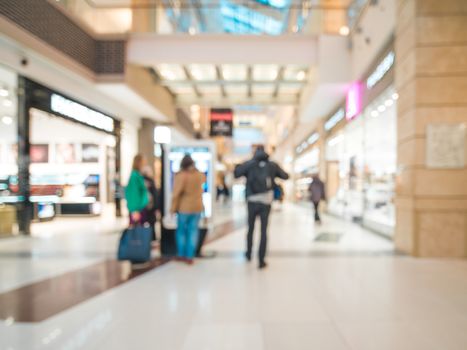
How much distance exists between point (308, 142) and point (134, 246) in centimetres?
1488

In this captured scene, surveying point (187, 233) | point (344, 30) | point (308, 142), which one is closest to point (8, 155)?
point (187, 233)

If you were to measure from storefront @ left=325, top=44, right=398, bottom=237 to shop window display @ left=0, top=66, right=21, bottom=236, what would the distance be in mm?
7662

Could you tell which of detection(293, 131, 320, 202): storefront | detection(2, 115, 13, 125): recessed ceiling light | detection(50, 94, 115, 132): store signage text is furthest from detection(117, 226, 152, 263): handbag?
detection(293, 131, 320, 202): storefront

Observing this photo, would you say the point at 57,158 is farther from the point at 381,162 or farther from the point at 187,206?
the point at 381,162

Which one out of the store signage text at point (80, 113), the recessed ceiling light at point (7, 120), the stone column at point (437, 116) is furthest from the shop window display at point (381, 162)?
the recessed ceiling light at point (7, 120)

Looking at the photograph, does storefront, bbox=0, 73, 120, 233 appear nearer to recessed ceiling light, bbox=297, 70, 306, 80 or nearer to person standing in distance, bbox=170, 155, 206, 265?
person standing in distance, bbox=170, 155, 206, 265

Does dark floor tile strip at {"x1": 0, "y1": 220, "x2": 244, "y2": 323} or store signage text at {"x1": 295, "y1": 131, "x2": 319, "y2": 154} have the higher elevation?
store signage text at {"x1": 295, "y1": 131, "x2": 319, "y2": 154}

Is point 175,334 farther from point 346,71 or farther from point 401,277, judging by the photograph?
point 346,71

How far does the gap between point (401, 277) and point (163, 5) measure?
9501mm

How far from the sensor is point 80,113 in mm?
9773

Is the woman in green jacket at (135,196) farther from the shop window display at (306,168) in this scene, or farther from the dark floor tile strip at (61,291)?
the shop window display at (306,168)

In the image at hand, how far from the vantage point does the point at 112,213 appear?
1376 centimetres

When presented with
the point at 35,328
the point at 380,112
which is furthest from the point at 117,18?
the point at 35,328

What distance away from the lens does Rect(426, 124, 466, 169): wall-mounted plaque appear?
495 centimetres
